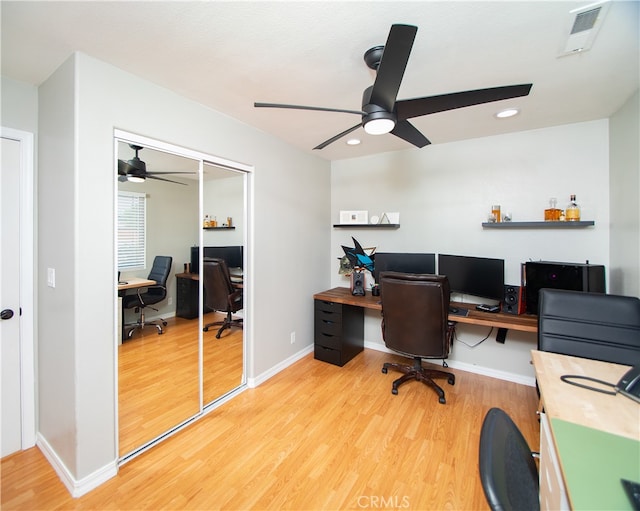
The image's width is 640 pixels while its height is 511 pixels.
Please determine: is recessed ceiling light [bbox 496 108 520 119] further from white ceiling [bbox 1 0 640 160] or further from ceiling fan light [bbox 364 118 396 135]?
ceiling fan light [bbox 364 118 396 135]

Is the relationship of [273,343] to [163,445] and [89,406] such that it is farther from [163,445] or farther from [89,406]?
[89,406]

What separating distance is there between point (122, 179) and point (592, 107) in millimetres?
3516

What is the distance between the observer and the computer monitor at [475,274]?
8.91 feet

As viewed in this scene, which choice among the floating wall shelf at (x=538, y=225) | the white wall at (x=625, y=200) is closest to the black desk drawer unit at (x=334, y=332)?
the floating wall shelf at (x=538, y=225)

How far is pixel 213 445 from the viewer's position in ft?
6.77

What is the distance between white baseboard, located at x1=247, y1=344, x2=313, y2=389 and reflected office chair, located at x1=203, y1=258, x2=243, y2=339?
57 cm

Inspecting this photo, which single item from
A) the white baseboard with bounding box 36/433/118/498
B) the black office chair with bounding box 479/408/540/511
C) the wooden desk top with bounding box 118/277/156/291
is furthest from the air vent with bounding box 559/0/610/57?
the white baseboard with bounding box 36/433/118/498

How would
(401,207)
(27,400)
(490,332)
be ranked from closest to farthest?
(27,400)
(490,332)
(401,207)

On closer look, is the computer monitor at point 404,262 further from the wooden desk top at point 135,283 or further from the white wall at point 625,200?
the wooden desk top at point 135,283

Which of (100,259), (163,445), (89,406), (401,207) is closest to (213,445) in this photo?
(163,445)

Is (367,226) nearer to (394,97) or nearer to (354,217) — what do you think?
(354,217)

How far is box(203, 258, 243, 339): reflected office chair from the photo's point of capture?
98.5 inches

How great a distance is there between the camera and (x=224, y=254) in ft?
8.75

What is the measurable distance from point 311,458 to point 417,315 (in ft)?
4.44
